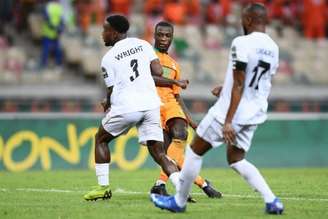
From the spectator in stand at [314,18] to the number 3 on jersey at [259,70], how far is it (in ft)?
61.3

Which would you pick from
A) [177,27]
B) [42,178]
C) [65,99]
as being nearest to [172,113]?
[42,178]

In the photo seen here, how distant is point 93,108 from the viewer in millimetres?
25359

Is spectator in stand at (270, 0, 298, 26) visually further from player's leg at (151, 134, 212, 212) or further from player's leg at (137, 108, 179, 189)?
player's leg at (151, 134, 212, 212)

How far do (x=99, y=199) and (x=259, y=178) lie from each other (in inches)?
114

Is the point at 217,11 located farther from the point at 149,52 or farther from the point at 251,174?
the point at 251,174

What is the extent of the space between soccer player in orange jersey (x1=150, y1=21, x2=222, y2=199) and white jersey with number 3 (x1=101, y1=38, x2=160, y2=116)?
538 mm

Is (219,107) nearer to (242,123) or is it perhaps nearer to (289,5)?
(242,123)

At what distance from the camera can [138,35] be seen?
2831 cm

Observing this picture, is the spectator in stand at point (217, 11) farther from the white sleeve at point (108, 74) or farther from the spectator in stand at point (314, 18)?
the white sleeve at point (108, 74)

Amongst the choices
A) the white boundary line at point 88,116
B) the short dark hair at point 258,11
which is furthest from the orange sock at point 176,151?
the white boundary line at point 88,116

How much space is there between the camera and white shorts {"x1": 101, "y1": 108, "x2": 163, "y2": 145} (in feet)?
43.4

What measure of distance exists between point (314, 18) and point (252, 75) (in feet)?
62.1

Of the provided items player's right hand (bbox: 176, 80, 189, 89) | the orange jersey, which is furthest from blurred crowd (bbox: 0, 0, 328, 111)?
player's right hand (bbox: 176, 80, 189, 89)

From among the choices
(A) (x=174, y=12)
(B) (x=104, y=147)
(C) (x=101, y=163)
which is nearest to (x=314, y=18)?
(A) (x=174, y=12)
